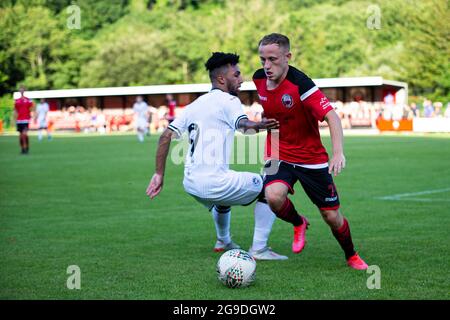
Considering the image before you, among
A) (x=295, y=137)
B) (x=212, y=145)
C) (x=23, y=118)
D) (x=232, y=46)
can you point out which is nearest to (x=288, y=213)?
(x=295, y=137)

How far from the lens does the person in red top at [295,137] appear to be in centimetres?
749

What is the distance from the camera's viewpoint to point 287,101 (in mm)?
7562

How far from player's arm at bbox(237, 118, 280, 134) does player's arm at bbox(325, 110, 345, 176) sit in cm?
50

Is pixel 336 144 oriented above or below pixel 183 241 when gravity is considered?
above

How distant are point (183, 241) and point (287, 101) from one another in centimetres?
272

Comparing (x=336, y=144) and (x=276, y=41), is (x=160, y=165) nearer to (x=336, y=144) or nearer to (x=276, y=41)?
(x=276, y=41)

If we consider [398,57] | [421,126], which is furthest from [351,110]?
[398,57]

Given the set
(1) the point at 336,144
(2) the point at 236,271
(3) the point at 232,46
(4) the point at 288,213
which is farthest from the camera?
(3) the point at 232,46

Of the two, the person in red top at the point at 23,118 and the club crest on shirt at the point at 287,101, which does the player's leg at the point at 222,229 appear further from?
the person in red top at the point at 23,118

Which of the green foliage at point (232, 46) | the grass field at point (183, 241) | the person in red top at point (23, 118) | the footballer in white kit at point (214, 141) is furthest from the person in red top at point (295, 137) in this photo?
the green foliage at point (232, 46)

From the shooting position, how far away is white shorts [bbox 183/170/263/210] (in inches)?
308

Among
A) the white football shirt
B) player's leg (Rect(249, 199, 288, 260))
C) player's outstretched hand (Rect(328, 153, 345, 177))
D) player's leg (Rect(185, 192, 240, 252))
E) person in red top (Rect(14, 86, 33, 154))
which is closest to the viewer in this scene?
player's outstretched hand (Rect(328, 153, 345, 177))

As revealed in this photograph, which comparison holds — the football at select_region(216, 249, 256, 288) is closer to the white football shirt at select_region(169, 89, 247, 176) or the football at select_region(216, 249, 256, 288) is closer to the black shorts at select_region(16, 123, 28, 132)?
the white football shirt at select_region(169, 89, 247, 176)

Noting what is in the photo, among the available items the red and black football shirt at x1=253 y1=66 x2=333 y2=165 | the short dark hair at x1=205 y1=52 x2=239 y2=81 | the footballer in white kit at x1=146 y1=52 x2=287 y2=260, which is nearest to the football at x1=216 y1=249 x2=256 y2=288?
the footballer in white kit at x1=146 y1=52 x2=287 y2=260
